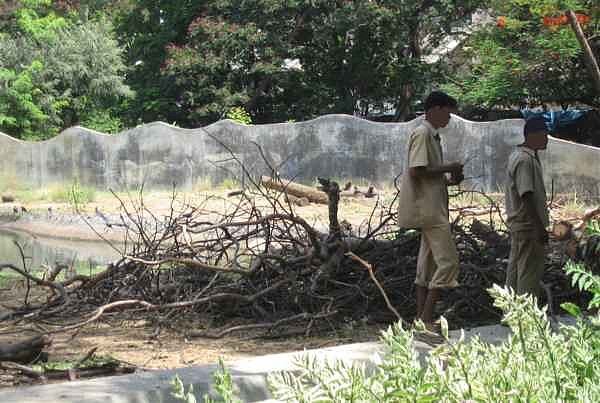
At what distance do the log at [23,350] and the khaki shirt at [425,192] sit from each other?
2.61m

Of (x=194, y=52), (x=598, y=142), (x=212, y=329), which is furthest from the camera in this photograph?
(x=194, y=52)

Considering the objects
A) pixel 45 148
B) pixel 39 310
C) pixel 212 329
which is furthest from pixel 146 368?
pixel 45 148

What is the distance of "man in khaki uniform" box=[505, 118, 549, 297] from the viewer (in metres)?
7.03

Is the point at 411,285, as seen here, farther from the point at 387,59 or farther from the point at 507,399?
the point at 387,59

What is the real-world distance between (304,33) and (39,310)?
74.4 feet

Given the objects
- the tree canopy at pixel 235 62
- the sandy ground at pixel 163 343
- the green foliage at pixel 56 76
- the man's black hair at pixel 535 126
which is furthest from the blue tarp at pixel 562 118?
the man's black hair at pixel 535 126

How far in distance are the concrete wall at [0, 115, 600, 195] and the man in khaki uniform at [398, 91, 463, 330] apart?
10861 mm

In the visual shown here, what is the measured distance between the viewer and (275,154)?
2303 cm

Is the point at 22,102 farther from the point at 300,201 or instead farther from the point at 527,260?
the point at 527,260

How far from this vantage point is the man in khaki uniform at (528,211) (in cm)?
703

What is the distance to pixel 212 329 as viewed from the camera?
791 cm

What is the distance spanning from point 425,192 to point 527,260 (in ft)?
2.92

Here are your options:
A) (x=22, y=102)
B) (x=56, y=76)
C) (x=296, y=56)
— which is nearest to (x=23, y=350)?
(x=296, y=56)

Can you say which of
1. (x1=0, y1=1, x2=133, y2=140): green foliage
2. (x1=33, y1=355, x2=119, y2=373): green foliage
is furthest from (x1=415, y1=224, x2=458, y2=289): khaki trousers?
Result: (x1=0, y1=1, x2=133, y2=140): green foliage
